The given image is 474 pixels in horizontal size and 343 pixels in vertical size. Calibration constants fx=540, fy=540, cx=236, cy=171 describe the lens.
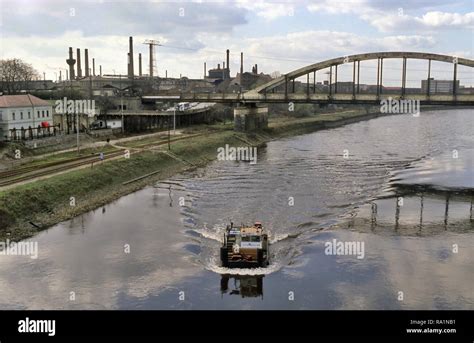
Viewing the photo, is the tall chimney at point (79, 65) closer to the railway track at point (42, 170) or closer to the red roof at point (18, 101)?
the red roof at point (18, 101)

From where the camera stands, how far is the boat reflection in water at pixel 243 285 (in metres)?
29.2

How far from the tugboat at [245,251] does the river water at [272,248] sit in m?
0.59

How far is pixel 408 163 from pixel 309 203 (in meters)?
33.5

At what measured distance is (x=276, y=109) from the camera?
592 feet

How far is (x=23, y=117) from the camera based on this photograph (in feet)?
228

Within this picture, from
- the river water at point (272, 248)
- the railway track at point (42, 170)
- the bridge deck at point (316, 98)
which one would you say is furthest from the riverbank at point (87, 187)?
the bridge deck at point (316, 98)

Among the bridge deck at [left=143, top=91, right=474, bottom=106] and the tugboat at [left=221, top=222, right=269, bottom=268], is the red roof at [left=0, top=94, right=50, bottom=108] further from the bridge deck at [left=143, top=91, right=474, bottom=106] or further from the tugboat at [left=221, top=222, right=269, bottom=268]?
the bridge deck at [left=143, top=91, right=474, bottom=106]

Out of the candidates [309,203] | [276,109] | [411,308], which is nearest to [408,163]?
[309,203]

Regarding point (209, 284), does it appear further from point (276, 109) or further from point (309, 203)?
point (276, 109)

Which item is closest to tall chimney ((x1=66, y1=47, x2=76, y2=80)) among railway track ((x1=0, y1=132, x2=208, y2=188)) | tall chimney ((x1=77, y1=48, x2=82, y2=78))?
tall chimney ((x1=77, y1=48, x2=82, y2=78))

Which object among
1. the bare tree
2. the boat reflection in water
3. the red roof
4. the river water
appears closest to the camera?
the river water

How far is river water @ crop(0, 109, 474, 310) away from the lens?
2862 cm

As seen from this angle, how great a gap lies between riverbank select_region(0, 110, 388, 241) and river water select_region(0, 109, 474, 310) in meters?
1.60

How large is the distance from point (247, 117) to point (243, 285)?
268 feet
